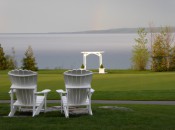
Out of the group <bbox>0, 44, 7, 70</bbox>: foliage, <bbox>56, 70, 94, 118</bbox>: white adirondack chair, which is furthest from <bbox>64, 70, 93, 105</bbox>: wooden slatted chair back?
<bbox>0, 44, 7, 70</bbox>: foliage

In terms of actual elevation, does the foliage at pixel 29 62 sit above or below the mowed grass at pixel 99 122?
below

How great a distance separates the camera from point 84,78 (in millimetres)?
9562

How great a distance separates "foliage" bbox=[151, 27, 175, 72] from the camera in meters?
37.7

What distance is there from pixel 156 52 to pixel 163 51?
25.7 inches

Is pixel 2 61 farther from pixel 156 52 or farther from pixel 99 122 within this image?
pixel 99 122

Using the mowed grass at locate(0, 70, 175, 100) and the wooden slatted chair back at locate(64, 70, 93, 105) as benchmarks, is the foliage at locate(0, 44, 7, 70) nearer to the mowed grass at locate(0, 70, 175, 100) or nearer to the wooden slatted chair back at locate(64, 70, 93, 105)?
the mowed grass at locate(0, 70, 175, 100)

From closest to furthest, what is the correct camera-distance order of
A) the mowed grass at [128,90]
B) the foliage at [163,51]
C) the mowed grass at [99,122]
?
the mowed grass at [99,122] → the mowed grass at [128,90] → the foliage at [163,51]

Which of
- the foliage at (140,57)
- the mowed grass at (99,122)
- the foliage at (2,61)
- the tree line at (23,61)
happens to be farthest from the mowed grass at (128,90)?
the foliage at (140,57)

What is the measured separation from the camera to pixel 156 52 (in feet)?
131

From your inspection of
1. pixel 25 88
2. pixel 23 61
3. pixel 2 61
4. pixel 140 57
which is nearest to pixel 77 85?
pixel 25 88

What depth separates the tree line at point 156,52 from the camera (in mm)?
37812

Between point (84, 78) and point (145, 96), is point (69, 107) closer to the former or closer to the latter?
point (84, 78)

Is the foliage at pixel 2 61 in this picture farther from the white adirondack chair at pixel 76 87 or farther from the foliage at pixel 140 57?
the white adirondack chair at pixel 76 87

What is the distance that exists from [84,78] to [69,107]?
4.23 ft
